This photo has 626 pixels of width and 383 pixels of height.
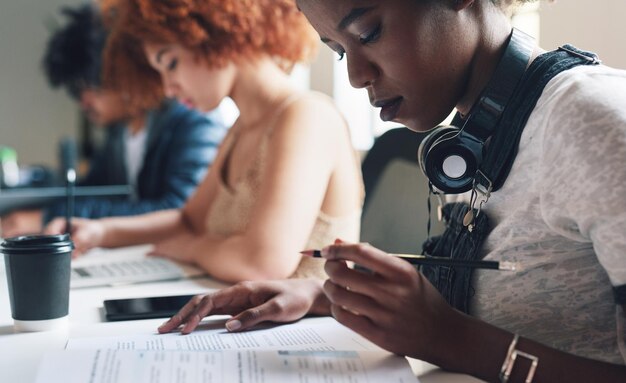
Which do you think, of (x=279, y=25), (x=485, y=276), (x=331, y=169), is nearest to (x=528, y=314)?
(x=485, y=276)

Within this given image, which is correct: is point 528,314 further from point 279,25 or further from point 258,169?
point 279,25

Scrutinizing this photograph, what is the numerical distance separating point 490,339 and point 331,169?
74cm

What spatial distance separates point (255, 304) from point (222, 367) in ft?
0.90

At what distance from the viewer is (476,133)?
0.78 metres

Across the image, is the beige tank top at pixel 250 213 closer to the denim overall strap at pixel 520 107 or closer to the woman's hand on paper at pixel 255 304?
the woman's hand on paper at pixel 255 304

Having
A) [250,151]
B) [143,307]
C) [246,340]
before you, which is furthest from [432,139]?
[250,151]

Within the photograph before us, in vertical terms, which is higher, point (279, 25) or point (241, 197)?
point (279, 25)

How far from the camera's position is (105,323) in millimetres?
963

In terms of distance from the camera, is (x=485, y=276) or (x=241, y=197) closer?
(x=485, y=276)

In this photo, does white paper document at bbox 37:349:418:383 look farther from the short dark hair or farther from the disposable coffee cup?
the short dark hair

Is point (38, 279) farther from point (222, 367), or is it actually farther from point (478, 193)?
point (478, 193)

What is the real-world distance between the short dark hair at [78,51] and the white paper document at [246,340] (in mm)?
3119

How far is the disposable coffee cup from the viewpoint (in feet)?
2.82

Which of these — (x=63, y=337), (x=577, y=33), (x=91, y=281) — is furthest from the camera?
(x=91, y=281)
